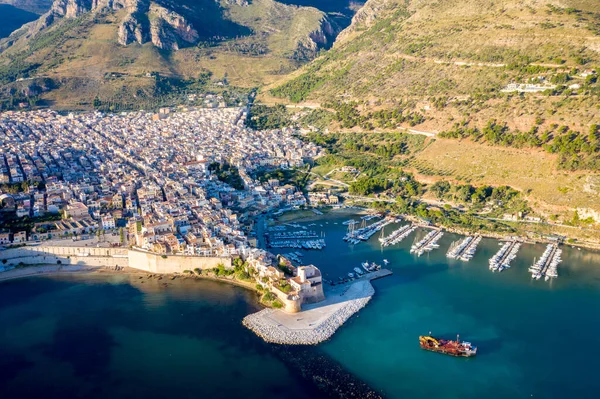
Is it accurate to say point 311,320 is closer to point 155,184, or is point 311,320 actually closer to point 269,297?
point 269,297

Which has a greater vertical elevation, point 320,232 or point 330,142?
point 330,142

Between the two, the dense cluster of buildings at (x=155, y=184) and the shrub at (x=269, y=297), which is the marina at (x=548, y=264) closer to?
the dense cluster of buildings at (x=155, y=184)

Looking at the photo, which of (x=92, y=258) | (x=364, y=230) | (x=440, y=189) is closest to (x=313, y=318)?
(x=364, y=230)

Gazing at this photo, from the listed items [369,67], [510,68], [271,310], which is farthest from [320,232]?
[369,67]

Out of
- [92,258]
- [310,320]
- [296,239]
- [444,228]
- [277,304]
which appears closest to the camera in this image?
[310,320]

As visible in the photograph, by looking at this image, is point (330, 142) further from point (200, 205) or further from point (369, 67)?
point (200, 205)

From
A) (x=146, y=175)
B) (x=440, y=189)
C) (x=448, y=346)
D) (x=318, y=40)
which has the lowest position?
(x=448, y=346)

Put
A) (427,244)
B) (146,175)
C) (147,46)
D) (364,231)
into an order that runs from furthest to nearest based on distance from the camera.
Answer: (147,46), (146,175), (364,231), (427,244)

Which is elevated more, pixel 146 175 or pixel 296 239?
pixel 146 175
